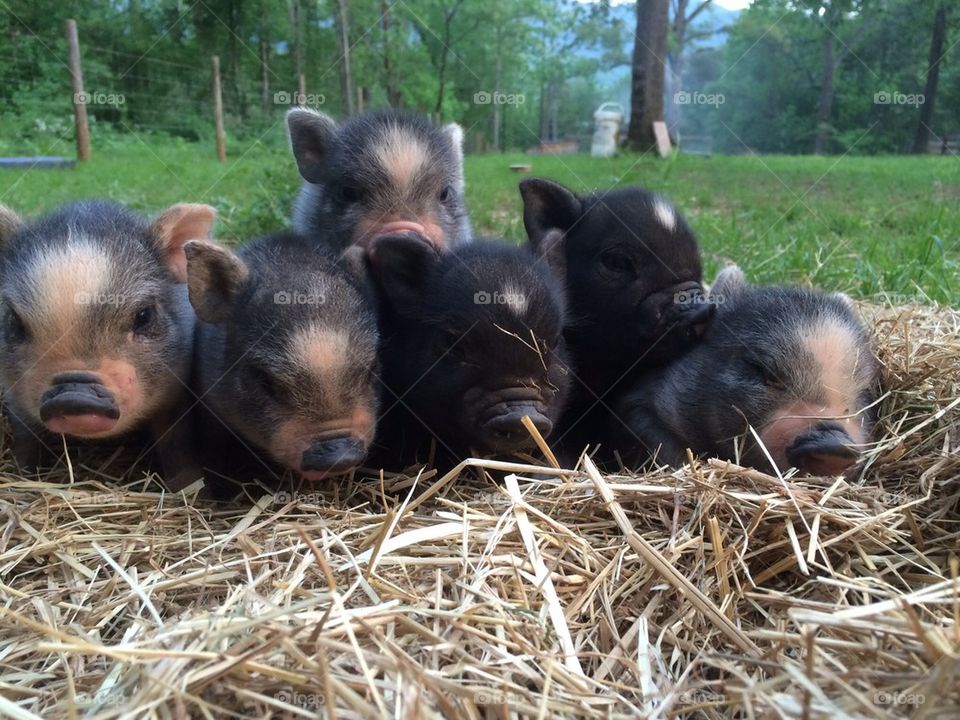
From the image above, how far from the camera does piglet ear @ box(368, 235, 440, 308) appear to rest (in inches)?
115

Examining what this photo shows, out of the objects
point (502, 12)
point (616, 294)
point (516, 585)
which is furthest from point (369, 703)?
point (502, 12)

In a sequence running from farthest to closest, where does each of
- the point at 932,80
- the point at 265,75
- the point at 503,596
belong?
1. the point at 265,75
2. the point at 932,80
3. the point at 503,596

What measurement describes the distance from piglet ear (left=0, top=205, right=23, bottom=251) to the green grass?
95 cm

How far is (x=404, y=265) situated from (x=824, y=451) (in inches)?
64.7

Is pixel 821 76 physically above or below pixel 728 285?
above

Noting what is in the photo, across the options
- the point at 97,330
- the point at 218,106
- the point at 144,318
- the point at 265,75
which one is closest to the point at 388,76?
the point at 265,75

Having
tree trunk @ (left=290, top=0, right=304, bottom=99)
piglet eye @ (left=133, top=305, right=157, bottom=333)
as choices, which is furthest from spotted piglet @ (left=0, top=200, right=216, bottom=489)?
tree trunk @ (left=290, top=0, right=304, bottom=99)

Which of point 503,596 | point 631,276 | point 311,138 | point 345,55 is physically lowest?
point 503,596

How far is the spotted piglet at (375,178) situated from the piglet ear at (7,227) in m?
1.19

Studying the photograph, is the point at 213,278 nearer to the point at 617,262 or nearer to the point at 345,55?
the point at 617,262

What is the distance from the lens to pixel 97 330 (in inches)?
104

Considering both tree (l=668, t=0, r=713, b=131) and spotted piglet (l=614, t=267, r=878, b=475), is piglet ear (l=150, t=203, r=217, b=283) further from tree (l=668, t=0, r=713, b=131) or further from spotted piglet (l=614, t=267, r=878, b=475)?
tree (l=668, t=0, r=713, b=131)

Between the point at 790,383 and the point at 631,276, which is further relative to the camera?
the point at 631,276

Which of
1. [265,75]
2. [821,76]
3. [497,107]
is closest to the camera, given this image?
[821,76]
